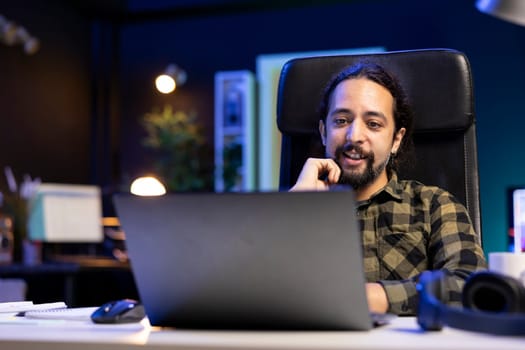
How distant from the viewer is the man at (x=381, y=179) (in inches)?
62.5

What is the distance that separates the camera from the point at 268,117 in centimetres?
573

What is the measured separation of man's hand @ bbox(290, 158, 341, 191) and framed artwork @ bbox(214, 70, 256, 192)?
3857 millimetres

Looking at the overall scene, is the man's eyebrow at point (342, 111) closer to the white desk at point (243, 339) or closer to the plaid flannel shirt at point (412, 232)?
the plaid flannel shirt at point (412, 232)

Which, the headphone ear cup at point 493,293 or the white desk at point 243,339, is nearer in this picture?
the white desk at point 243,339

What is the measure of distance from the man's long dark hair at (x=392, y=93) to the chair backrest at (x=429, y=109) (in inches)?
0.8

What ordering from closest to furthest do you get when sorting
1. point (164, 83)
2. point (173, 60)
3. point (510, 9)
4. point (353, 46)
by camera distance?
point (510, 9), point (164, 83), point (353, 46), point (173, 60)

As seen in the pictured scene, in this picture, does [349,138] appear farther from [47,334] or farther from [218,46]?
[218,46]

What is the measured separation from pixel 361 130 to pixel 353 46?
4143 millimetres

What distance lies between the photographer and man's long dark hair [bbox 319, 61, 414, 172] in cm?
171

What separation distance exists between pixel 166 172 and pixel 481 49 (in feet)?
8.13

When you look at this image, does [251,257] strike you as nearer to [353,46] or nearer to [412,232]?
[412,232]

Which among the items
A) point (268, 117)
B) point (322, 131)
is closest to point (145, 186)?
point (268, 117)

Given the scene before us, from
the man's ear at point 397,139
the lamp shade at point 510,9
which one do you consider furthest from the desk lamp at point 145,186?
the lamp shade at point 510,9

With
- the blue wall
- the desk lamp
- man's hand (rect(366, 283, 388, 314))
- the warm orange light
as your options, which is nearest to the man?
man's hand (rect(366, 283, 388, 314))
